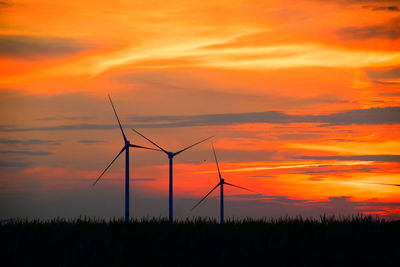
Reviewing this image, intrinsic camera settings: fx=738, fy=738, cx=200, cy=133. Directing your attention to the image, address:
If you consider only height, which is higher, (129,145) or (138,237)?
(129,145)

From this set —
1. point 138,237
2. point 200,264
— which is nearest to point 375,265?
point 200,264

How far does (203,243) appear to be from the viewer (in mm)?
40844

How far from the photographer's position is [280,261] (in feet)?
119

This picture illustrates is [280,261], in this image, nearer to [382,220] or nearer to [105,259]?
[105,259]

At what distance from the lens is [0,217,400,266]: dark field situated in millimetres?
36656

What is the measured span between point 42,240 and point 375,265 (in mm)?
18854

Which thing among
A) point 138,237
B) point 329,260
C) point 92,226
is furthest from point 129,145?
point 329,260

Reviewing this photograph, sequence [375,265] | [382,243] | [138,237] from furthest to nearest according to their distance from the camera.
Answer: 1. [138,237]
2. [382,243]
3. [375,265]

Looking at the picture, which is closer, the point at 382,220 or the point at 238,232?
the point at 238,232

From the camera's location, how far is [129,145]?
203 feet

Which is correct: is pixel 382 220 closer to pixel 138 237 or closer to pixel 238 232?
pixel 238 232

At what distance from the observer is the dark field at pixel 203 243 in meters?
36.7

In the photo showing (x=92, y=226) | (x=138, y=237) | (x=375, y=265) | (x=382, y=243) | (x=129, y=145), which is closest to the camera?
(x=375, y=265)

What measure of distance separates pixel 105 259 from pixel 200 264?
4.85 metres
